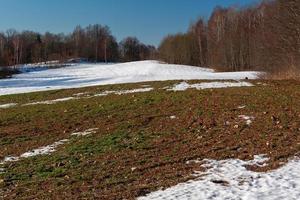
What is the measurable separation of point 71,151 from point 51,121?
618 cm

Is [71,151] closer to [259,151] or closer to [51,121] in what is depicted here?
[259,151]

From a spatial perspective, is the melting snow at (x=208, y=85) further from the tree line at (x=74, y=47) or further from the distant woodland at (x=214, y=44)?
the tree line at (x=74, y=47)

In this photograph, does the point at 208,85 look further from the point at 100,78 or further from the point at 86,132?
the point at 100,78

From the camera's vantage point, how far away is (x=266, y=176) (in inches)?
343

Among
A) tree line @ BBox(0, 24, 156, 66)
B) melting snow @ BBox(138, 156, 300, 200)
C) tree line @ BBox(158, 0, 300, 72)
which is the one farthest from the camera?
tree line @ BBox(0, 24, 156, 66)

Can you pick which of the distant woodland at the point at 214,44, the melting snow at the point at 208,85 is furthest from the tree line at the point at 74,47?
the melting snow at the point at 208,85

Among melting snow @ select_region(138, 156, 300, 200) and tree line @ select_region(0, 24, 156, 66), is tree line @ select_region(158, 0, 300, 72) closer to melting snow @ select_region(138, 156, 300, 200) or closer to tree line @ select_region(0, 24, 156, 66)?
melting snow @ select_region(138, 156, 300, 200)

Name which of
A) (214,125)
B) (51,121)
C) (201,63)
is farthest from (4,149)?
(201,63)

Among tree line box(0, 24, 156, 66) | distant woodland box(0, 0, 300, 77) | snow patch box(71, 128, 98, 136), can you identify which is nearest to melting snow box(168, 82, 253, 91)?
distant woodland box(0, 0, 300, 77)

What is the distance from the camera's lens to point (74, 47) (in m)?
148

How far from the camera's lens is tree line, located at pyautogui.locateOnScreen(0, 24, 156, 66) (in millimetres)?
127375

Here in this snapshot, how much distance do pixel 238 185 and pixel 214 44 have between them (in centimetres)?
8037

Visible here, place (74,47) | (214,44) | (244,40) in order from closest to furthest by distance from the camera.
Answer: (244,40) < (214,44) < (74,47)

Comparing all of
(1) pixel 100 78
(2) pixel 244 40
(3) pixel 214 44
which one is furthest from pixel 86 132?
(3) pixel 214 44
